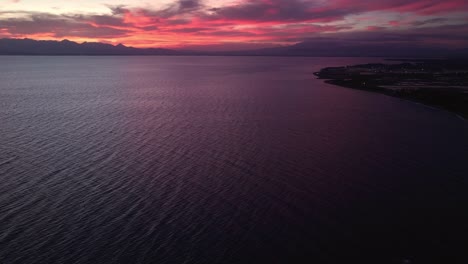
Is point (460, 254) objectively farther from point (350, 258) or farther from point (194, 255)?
point (194, 255)

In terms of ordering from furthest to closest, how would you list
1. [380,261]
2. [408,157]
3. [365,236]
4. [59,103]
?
1. [59,103]
2. [408,157]
3. [365,236]
4. [380,261]

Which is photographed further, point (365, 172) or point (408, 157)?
point (408, 157)

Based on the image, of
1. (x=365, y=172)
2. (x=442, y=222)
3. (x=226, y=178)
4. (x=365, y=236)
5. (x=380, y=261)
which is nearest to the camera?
(x=380, y=261)

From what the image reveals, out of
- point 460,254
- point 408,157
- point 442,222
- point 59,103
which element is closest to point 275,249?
point 460,254

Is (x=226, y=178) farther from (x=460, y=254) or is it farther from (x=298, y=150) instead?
(x=460, y=254)

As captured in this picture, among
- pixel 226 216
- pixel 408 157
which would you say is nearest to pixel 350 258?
pixel 226 216

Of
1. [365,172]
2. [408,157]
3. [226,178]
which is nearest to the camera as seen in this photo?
[226,178]
